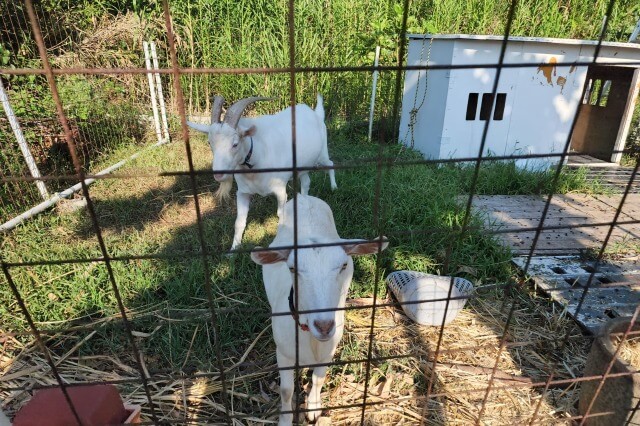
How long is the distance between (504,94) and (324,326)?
208 inches

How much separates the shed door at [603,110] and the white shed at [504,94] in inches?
1.9

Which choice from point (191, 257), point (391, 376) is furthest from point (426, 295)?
point (191, 257)

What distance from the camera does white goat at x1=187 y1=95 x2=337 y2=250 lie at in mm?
3490

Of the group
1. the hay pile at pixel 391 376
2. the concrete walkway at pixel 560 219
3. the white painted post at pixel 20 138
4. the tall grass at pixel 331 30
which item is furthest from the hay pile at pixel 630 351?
the tall grass at pixel 331 30

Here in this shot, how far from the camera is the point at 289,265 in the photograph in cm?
181

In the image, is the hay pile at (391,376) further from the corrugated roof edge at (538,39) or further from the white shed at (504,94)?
the corrugated roof edge at (538,39)

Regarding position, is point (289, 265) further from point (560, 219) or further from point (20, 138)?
point (20, 138)

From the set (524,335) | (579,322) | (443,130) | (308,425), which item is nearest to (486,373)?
(524,335)

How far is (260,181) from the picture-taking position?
12.7 ft

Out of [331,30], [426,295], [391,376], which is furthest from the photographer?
[331,30]

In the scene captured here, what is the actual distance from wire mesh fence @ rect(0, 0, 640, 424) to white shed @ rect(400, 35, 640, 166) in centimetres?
6

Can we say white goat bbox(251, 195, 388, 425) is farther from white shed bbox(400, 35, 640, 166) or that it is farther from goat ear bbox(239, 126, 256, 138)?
white shed bbox(400, 35, 640, 166)

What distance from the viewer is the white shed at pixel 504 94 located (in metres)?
5.53

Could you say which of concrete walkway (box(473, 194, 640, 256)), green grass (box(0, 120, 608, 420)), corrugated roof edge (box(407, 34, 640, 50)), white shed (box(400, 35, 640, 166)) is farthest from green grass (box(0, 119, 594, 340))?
corrugated roof edge (box(407, 34, 640, 50))
